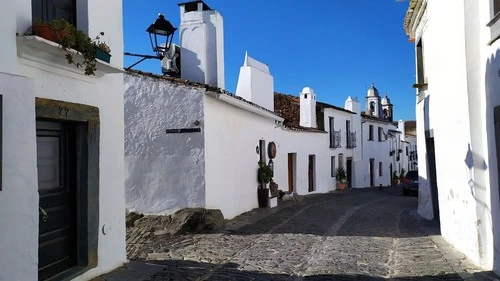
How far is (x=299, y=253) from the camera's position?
700 centimetres

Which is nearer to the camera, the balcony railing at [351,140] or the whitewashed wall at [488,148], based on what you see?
the whitewashed wall at [488,148]

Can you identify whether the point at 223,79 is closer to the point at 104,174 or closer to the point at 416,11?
the point at 416,11

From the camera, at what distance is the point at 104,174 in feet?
17.6

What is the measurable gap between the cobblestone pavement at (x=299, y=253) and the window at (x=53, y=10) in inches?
119

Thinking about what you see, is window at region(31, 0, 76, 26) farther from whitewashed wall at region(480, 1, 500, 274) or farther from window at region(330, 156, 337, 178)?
window at region(330, 156, 337, 178)

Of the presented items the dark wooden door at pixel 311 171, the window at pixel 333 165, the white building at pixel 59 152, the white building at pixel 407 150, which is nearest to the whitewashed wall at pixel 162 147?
the white building at pixel 59 152

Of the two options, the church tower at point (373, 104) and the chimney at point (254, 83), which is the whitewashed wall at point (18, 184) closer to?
the chimney at point (254, 83)

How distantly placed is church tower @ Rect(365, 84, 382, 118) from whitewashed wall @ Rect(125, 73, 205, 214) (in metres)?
30.9

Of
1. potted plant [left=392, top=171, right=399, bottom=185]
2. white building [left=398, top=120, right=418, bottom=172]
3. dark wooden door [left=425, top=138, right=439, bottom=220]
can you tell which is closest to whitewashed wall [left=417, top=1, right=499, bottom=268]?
dark wooden door [left=425, top=138, right=439, bottom=220]

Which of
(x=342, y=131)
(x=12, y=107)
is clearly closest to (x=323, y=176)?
(x=342, y=131)

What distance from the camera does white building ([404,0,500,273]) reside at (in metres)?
5.50

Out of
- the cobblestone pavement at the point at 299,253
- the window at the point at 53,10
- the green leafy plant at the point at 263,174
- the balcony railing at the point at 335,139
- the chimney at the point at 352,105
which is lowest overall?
the cobblestone pavement at the point at 299,253

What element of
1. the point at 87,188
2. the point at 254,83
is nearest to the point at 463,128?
the point at 87,188

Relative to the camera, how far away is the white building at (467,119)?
5.50m
